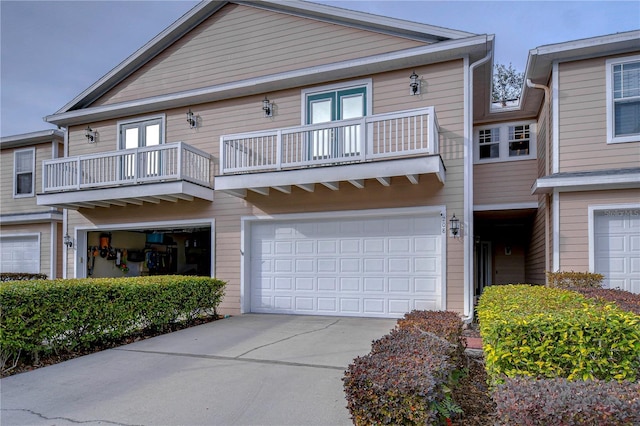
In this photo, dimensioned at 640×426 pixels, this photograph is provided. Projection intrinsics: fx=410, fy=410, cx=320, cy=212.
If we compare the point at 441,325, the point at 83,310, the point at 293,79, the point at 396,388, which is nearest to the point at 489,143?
the point at 293,79

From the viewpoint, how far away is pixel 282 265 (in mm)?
9859

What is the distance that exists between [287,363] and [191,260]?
12615mm

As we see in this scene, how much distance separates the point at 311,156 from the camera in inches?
346

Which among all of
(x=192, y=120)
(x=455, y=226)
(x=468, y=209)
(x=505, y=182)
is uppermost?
(x=192, y=120)

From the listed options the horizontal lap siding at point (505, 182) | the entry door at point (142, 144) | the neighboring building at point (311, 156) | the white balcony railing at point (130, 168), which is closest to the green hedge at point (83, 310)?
the neighboring building at point (311, 156)

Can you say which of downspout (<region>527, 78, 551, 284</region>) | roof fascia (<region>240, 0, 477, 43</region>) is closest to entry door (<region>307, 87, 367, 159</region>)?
roof fascia (<region>240, 0, 477, 43</region>)

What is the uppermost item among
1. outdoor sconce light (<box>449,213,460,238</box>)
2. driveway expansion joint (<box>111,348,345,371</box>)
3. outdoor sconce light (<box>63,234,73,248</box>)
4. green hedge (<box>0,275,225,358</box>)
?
outdoor sconce light (<box>449,213,460,238</box>)

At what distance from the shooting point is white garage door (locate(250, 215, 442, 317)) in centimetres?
863

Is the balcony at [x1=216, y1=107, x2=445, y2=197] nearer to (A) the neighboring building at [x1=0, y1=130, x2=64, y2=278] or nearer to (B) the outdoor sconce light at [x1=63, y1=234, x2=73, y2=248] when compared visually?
(B) the outdoor sconce light at [x1=63, y1=234, x2=73, y2=248]

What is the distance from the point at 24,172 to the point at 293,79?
1060 cm

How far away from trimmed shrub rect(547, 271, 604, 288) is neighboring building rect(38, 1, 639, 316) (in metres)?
1.54

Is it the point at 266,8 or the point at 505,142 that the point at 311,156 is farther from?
the point at 505,142

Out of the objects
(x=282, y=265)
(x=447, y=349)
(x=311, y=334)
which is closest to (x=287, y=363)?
(x=311, y=334)

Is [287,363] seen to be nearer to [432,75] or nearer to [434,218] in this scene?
[434,218]
